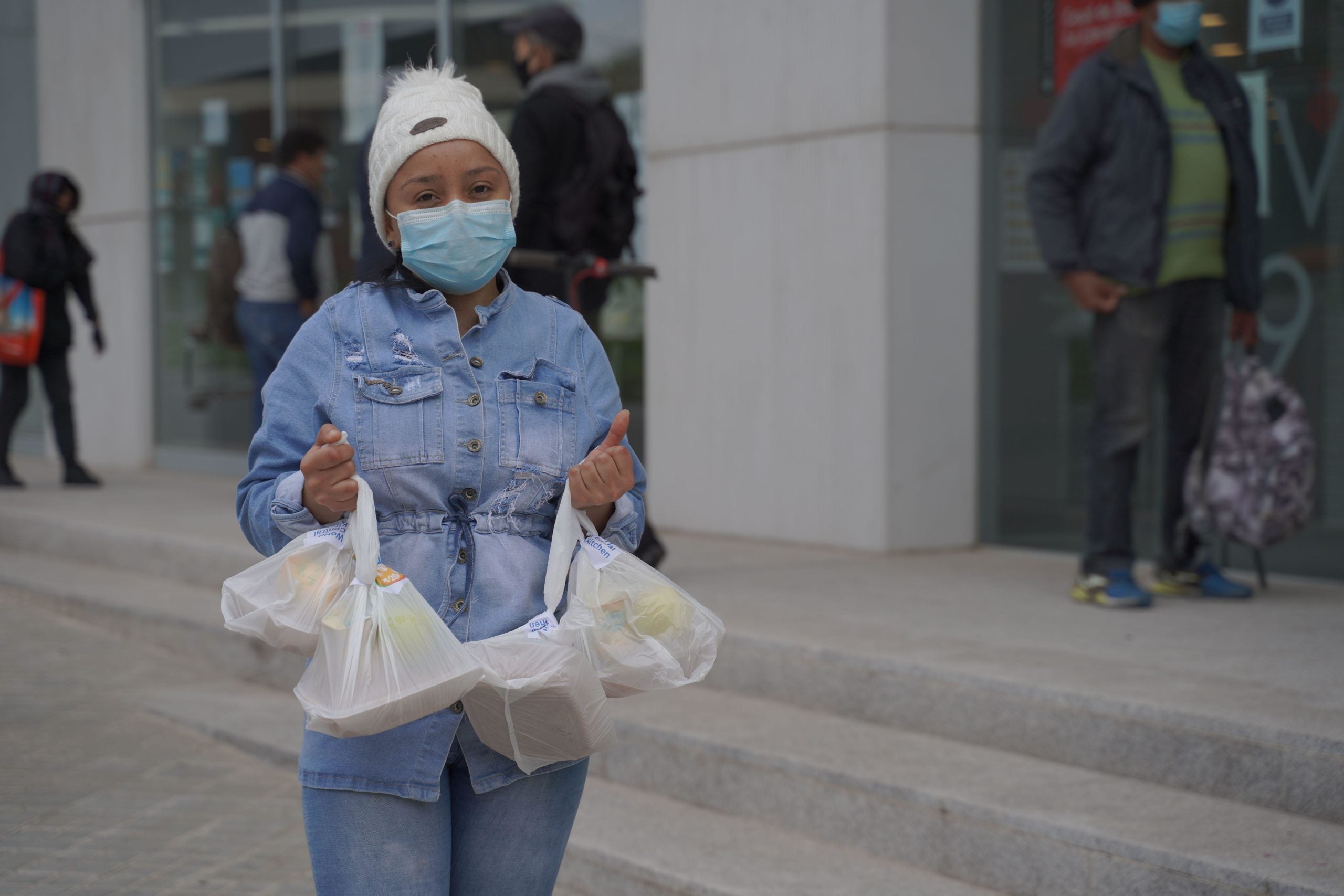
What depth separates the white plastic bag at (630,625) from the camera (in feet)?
7.49

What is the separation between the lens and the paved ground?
4391 millimetres

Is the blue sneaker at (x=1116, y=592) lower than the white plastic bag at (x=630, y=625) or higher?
lower

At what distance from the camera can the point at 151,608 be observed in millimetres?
7293

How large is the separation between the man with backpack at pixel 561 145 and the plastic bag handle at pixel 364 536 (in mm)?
3702

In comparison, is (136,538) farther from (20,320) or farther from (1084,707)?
(1084,707)

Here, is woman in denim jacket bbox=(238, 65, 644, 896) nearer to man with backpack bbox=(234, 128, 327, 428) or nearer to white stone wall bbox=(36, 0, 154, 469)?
man with backpack bbox=(234, 128, 327, 428)

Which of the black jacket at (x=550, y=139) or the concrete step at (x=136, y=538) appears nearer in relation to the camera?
the black jacket at (x=550, y=139)

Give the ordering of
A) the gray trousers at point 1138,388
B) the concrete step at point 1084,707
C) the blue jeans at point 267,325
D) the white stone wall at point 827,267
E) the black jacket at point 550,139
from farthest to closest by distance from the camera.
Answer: the blue jeans at point 267,325, the white stone wall at point 827,267, the black jacket at point 550,139, the gray trousers at point 1138,388, the concrete step at point 1084,707

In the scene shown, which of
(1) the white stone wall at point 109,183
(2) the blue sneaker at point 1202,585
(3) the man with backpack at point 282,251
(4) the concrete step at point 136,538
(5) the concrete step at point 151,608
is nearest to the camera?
(2) the blue sneaker at point 1202,585

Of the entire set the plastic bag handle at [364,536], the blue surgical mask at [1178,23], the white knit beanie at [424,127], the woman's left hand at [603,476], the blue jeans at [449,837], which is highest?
the blue surgical mask at [1178,23]

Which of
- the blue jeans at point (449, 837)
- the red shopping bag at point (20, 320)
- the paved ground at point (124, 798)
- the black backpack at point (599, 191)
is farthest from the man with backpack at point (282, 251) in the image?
the blue jeans at point (449, 837)

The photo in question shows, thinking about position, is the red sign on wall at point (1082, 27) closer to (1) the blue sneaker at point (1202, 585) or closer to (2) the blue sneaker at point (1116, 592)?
(1) the blue sneaker at point (1202, 585)

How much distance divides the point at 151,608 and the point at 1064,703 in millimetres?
4620

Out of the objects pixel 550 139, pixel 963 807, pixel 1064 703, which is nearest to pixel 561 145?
pixel 550 139
